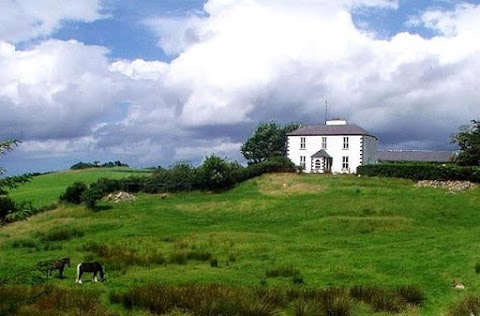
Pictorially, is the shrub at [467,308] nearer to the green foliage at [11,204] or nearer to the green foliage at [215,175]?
the green foliage at [11,204]

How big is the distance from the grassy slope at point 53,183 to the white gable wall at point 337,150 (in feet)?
87.6

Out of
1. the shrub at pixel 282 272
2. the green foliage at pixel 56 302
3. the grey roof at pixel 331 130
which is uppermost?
the grey roof at pixel 331 130

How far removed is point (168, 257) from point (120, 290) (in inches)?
336

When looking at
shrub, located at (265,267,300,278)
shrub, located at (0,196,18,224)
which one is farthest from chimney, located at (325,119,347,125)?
shrub, located at (0,196,18,224)

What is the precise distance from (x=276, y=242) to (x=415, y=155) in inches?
3368

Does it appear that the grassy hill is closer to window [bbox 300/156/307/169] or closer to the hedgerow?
the hedgerow

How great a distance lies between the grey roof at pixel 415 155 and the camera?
114 metres

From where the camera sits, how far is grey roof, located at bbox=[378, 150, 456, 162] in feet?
372

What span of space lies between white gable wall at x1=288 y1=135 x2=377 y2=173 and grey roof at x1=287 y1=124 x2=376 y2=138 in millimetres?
416

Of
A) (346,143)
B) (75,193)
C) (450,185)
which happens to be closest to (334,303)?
(450,185)

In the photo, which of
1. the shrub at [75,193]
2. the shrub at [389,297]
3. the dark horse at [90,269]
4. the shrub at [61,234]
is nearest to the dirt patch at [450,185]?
the shrub at [61,234]

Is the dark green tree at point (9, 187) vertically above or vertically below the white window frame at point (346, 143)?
below

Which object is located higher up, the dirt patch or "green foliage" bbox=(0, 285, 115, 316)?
the dirt patch

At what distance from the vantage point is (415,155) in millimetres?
116375
